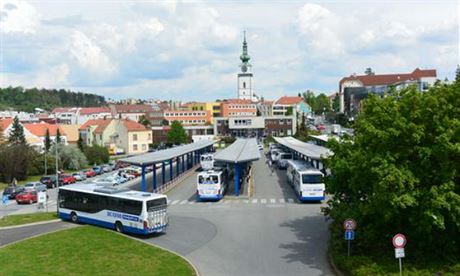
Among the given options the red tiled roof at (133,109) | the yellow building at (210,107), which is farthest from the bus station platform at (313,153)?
the yellow building at (210,107)

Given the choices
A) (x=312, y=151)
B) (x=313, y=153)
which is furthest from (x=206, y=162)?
(x=313, y=153)

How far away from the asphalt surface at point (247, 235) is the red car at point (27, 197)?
11.3m

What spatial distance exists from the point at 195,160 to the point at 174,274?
53.5 m

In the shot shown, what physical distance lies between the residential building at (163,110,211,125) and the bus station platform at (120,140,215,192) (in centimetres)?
6653

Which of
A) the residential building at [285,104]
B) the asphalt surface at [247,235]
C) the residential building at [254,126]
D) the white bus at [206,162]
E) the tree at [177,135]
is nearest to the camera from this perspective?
the asphalt surface at [247,235]

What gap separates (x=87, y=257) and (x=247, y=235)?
8244mm

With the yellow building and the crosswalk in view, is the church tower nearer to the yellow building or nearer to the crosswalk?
the yellow building

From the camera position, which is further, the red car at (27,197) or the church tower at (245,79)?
the church tower at (245,79)

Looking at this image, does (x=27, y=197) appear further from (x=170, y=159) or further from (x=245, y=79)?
(x=245, y=79)

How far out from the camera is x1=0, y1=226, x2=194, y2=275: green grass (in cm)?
1988

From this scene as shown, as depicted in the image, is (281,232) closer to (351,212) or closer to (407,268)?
(351,212)

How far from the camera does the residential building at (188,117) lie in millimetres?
149875

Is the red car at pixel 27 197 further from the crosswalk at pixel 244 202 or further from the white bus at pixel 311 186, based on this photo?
the white bus at pixel 311 186

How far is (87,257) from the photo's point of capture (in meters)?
21.7
